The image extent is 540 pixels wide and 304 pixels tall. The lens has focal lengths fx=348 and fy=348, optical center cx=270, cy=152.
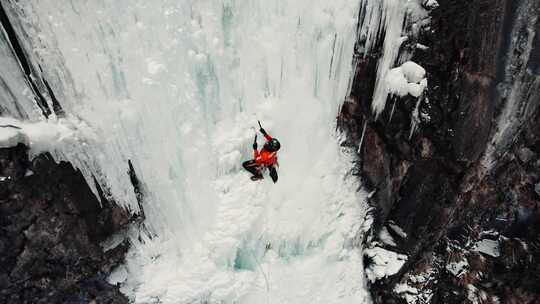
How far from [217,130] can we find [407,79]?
131 inches

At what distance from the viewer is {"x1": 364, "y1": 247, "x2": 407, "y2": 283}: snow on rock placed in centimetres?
686

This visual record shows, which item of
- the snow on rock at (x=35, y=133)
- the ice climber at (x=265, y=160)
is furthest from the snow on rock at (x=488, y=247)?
the snow on rock at (x=35, y=133)

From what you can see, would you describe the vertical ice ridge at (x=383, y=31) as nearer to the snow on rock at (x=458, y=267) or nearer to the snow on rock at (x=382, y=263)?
the snow on rock at (x=382, y=263)

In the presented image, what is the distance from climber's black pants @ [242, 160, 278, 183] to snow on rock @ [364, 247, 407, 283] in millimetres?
2593

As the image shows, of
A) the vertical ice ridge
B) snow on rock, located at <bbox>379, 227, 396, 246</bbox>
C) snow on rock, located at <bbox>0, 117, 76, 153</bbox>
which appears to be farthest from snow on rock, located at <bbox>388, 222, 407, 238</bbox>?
snow on rock, located at <bbox>0, 117, 76, 153</bbox>

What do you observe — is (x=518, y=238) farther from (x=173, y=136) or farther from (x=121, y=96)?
(x=121, y=96)

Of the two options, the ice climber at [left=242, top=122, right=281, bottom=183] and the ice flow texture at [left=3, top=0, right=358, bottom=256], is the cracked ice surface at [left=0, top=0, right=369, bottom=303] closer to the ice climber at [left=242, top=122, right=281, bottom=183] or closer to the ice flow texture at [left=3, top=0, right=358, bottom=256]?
the ice flow texture at [left=3, top=0, right=358, bottom=256]

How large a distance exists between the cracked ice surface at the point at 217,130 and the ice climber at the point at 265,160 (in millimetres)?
249

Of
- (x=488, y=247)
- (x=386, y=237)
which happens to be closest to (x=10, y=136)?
(x=386, y=237)

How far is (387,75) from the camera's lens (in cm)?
570

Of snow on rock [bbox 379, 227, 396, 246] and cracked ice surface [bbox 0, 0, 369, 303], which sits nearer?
cracked ice surface [bbox 0, 0, 369, 303]

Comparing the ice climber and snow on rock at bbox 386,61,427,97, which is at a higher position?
snow on rock at bbox 386,61,427,97

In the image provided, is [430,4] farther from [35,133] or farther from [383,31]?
[35,133]

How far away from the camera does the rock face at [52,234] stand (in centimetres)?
463
